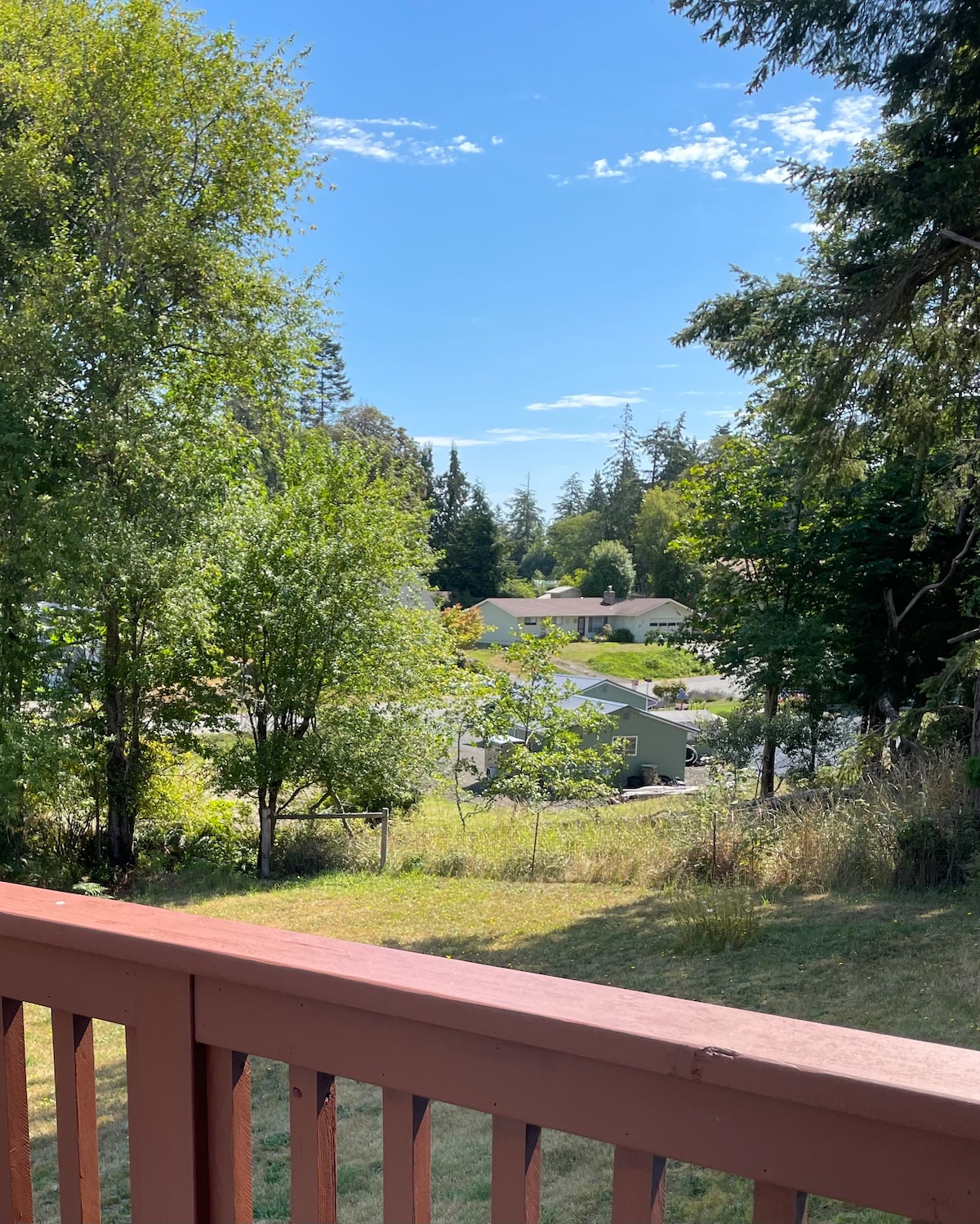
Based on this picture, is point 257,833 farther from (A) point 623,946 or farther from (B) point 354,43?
(B) point 354,43

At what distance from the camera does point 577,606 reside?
209 ft

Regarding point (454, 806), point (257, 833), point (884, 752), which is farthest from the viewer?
point (454, 806)

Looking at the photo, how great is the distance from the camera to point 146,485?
40.3ft

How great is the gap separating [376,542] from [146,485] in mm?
3397

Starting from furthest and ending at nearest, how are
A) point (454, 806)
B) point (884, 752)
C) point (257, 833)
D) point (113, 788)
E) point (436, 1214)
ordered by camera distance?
point (454, 806) < point (257, 833) < point (113, 788) < point (884, 752) < point (436, 1214)

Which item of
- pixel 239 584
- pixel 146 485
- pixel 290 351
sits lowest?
pixel 239 584

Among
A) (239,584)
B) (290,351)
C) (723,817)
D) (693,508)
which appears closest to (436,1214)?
(723,817)

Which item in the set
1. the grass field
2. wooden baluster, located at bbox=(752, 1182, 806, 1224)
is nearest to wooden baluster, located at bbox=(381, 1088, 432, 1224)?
wooden baluster, located at bbox=(752, 1182, 806, 1224)

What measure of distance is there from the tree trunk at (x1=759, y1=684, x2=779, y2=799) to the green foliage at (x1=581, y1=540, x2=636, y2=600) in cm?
5036

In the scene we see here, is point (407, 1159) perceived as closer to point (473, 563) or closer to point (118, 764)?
point (118, 764)

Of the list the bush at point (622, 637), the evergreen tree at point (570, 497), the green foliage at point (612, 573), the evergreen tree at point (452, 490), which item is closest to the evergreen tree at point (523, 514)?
the evergreen tree at point (570, 497)

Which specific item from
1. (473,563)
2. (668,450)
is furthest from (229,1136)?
(668,450)

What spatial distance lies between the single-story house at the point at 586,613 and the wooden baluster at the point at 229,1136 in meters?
56.5

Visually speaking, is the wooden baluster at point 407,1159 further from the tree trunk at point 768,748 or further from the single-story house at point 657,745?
the single-story house at point 657,745
